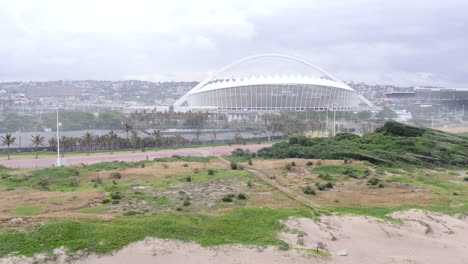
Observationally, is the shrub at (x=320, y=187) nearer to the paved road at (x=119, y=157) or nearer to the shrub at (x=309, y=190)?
the shrub at (x=309, y=190)

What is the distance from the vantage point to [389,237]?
15094 mm

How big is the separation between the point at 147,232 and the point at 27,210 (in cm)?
697

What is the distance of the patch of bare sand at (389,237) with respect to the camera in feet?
44.4

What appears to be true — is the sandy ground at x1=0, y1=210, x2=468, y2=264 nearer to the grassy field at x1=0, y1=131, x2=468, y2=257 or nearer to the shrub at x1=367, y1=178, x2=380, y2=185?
the grassy field at x1=0, y1=131, x2=468, y2=257

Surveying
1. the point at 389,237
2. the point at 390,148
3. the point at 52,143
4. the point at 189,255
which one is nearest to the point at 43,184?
the point at 189,255

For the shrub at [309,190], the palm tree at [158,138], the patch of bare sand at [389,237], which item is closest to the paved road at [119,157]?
the palm tree at [158,138]

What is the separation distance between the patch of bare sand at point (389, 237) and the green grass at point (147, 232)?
123cm

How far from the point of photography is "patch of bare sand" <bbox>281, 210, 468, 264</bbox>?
1355 centimetres

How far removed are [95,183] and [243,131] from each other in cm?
4268

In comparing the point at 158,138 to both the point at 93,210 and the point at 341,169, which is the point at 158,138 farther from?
the point at 93,210

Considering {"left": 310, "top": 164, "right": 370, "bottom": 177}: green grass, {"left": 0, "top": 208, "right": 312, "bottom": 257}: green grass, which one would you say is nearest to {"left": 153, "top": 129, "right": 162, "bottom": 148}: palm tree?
{"left": 310, "top": 164, "right": 370, "bottom": 177}: green grass

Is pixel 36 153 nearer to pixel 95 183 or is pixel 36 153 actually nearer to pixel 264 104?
pixel 95 183

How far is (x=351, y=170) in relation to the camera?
28656 mm

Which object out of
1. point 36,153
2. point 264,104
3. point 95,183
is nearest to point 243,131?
point 264,104
